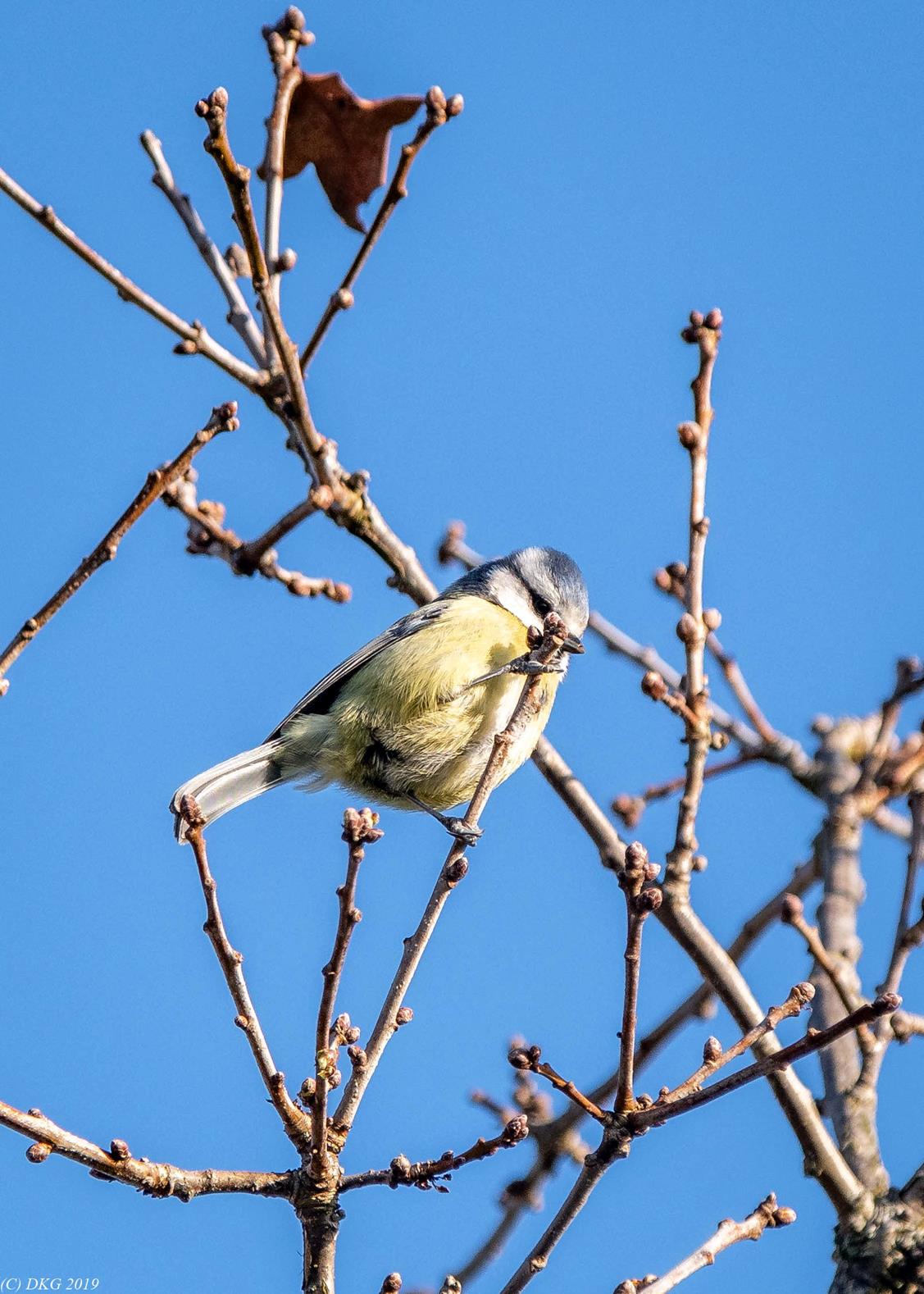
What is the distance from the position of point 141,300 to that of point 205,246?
1.22ft

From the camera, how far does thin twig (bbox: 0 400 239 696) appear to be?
2365 millimetres

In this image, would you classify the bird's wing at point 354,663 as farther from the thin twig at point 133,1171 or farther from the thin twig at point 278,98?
the thin twig at point 133,1171

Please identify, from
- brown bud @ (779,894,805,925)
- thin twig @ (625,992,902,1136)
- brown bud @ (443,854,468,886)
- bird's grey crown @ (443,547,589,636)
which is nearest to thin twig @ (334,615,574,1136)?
brown bud @ (443,854,468,886)

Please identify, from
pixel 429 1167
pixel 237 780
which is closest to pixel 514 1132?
pixel 429 1167

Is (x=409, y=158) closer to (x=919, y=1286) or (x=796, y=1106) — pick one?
(x=796, y=1106)

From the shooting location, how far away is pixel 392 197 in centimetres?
354

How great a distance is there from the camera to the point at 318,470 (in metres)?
4.00

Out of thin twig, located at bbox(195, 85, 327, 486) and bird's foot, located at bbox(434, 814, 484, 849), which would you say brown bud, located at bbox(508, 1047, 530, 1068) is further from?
thin twig, located at bbox(195, 85, 327, 486)

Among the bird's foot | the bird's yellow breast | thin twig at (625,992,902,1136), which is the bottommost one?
thin twig at (625,992,902,1136)

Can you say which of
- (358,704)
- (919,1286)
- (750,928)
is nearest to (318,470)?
(358,704)

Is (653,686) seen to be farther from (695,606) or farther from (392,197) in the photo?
(392,197)

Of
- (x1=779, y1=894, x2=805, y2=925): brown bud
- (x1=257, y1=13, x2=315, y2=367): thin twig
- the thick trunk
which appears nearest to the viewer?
the thick trunk

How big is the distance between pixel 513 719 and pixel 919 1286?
54.5 inches

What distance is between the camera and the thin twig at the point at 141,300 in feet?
10.9
